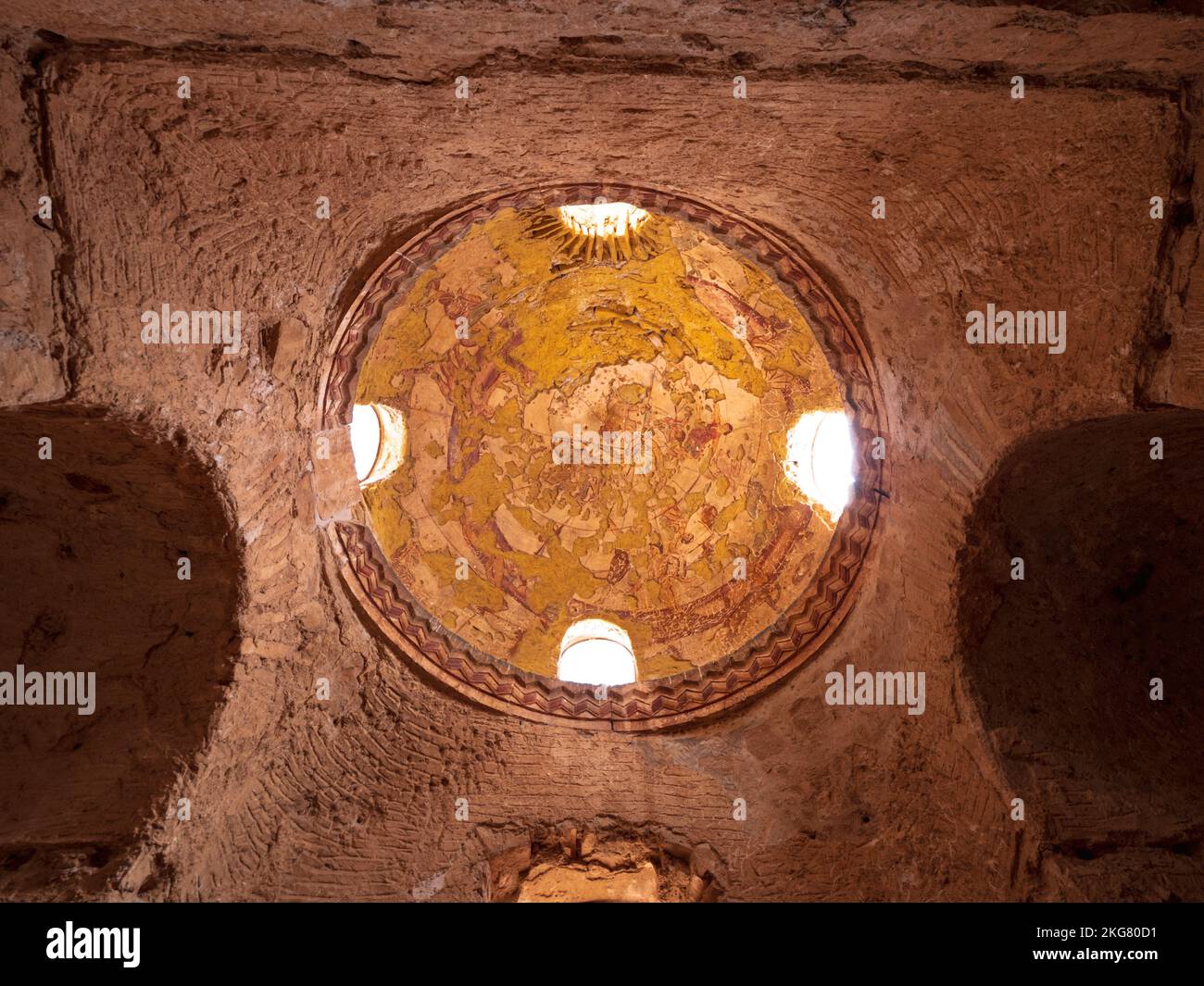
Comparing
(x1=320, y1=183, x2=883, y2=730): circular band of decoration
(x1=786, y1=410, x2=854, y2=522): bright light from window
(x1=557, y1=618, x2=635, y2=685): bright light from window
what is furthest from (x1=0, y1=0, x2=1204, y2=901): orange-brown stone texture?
(x1=786, y1=410, x2=854, y2=522): bright light from window

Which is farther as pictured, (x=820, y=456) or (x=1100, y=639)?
(x=820, y=456)

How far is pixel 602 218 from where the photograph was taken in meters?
7.94


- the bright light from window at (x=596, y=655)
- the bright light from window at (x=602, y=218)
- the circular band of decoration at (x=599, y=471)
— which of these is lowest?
the bright light from window at (x=596, y=655)

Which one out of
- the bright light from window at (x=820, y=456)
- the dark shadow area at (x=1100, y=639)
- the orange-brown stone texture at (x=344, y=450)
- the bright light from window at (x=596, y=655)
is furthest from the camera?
the bright light from window at (x=596, y=655)

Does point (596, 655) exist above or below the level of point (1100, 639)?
below

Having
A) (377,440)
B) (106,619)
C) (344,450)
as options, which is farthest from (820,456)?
(106,619)

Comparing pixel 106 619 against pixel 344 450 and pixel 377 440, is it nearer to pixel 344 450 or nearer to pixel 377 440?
pixel 344 450

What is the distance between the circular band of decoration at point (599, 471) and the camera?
5.80 meters

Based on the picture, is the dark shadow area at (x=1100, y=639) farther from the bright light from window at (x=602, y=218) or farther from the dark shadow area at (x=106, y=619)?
the dark shadow area at (x=106, y=619)

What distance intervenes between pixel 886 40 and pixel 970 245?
1240mm

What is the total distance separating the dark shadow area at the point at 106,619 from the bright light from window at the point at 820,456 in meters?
4.38

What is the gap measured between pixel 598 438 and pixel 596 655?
2.18 m

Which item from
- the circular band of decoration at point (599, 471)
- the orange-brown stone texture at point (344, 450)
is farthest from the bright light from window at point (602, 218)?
the orange-brown stone texture at point (344, 450)

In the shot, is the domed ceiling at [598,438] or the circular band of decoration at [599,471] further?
the domed ceiling at [598,438]
